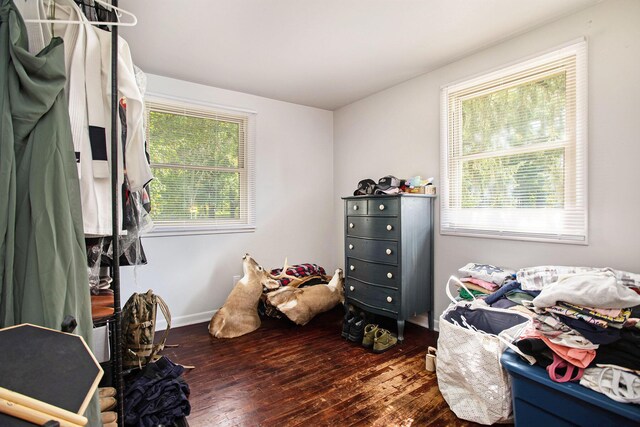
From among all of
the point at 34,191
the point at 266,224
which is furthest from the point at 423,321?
the point at 34,191

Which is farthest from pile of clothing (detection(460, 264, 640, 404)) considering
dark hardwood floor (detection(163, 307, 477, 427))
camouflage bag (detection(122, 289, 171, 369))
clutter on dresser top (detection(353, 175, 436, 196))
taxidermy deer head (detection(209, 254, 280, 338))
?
taxidermy deer head (detection(209, 254, 280, 338))

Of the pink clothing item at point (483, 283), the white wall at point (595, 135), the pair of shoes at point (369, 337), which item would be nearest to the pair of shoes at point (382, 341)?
the pair of shoes at point (369, 337)

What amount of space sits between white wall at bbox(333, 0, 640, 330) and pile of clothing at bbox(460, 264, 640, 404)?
25.0 inches

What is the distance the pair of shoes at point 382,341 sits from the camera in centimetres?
241

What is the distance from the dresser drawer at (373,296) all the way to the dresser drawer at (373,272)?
0.05 m

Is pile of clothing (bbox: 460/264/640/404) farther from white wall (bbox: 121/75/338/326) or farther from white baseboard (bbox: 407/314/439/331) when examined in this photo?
white wall (bbox: 121/75/338/326)

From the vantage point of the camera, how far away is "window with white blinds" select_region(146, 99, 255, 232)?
291 centimetres

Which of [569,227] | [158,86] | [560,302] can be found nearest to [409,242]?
[569,227]

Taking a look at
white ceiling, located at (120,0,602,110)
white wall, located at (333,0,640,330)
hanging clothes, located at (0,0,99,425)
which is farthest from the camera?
white ceiling, located at (120,0,602,110)

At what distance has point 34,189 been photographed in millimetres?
913

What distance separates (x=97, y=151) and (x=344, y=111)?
3.04 m

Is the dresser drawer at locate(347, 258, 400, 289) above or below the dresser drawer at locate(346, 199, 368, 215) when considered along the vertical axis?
below

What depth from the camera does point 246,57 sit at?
2531 mm

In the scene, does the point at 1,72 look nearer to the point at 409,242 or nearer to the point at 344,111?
the point at 409,242
